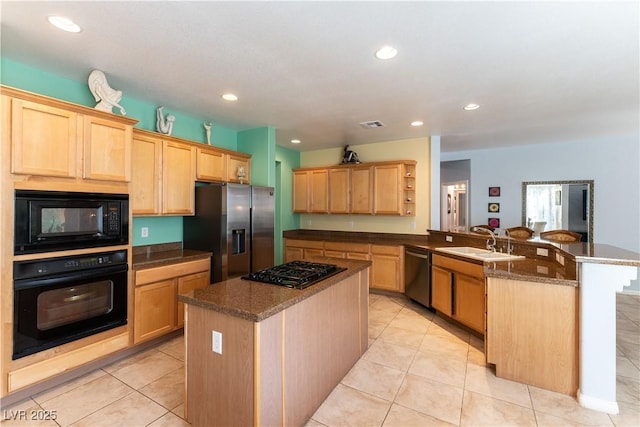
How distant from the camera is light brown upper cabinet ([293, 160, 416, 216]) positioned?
477 cm

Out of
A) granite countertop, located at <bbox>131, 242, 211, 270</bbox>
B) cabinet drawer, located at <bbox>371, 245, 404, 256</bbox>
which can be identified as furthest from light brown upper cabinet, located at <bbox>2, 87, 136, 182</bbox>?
cabinet drawer, located at <bbox>371, 245, 404, 256</bbox>

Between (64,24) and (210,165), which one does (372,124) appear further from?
(64,24)

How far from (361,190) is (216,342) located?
3856mm

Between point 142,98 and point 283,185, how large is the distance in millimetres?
2874

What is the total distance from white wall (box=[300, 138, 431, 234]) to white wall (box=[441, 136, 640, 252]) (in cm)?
197

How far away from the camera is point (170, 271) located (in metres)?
2.94

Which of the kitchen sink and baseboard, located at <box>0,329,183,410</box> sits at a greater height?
the kitchen sink

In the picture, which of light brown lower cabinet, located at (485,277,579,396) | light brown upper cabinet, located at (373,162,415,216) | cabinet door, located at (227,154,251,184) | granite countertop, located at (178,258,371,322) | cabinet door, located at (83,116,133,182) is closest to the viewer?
granite countertop, located at (178,258,371,322)

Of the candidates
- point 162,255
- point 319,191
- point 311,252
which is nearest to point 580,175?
point 319,191

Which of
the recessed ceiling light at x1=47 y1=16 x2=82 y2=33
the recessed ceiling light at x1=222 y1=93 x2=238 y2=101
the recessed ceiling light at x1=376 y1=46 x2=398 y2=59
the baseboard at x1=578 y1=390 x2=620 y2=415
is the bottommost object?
the baseboard at x1=578 y1=390 x2=620 y2=415

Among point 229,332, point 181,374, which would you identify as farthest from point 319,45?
point 181,374

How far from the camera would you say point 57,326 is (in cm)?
220

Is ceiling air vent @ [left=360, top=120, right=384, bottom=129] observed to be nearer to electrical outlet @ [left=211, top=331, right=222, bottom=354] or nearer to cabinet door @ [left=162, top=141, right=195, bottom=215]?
cabinet door @ [left=162, top=141, right=195, bottom=215]

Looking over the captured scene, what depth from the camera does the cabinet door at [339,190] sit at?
5191 millimetres
